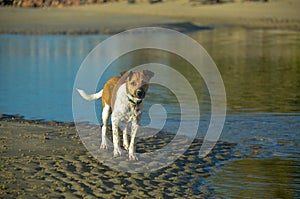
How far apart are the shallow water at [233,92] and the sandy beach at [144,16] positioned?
12.4ft

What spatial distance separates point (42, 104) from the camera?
16.5 m

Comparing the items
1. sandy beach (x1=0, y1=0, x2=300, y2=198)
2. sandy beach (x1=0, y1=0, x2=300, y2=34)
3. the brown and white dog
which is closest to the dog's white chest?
the brown and white dog

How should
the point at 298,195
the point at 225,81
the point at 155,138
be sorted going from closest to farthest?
the point at 298,195 → the point at 155,138 → the point at 225,81

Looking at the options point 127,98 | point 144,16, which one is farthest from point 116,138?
point 144,16

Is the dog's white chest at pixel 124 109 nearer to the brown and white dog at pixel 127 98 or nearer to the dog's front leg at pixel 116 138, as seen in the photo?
the brown and white dog at pixel 127 98

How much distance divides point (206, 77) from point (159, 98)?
16.8 ft

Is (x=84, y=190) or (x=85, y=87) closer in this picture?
(x=84, y=190)

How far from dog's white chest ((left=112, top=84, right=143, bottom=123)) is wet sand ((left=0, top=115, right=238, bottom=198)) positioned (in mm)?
717

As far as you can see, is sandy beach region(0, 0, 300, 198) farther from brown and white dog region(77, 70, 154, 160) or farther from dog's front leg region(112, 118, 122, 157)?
brown and white dog region(77, 70, 154, 160)

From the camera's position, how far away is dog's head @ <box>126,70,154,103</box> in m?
9.39

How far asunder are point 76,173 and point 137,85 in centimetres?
143

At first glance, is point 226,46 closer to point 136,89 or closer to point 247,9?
point 247,9

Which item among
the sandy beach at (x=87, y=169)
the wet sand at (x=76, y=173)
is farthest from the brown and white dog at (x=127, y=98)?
the wet sand at (x=76, y=173)

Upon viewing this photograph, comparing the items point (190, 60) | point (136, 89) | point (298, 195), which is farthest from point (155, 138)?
point (190, 60)
